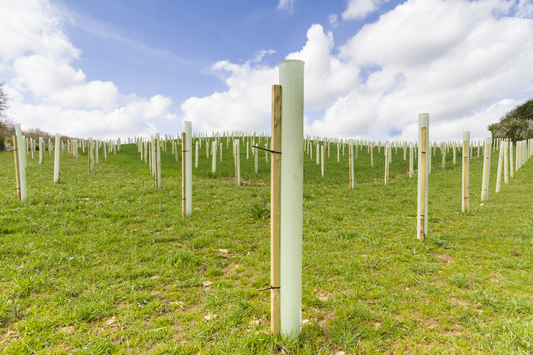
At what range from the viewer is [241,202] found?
29.6ft

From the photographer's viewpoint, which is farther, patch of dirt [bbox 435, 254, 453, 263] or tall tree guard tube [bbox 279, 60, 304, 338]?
patch of dirt [bbox 435, 254, 453, 263]

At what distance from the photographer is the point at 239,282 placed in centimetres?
389

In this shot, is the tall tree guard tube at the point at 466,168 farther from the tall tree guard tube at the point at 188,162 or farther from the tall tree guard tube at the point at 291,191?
the tall tree guard tube at the point at 188,162

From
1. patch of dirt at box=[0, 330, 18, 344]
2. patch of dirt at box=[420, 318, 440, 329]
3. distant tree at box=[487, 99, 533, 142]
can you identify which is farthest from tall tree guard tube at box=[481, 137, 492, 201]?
distant tree at box=[487, 99, 533, 142]

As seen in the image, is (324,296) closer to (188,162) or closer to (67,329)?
(67,329)

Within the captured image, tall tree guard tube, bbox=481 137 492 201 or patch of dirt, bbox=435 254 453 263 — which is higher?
tall tree guard tube, bbox=481 137 492 201

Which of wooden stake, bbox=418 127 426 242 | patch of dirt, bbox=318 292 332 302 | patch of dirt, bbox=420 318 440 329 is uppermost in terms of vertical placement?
wooden stake, bbox=418 127 426 242

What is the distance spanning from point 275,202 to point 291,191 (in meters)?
0.19

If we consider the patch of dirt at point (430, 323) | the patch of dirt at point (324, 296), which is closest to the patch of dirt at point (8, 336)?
the patch of dirt at point (324, 296)

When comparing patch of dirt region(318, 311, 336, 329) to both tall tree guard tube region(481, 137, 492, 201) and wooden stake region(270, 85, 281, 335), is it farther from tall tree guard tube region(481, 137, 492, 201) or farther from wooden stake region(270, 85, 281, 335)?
tall tree guard tube region(481, 137, 492, 201)

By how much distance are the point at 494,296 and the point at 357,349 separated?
7.33ft

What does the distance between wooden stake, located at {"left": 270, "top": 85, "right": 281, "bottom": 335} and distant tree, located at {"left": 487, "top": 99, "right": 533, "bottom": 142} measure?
2401 inches

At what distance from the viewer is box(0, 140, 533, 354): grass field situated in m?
2.68

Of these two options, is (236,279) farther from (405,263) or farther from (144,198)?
(144,198)
